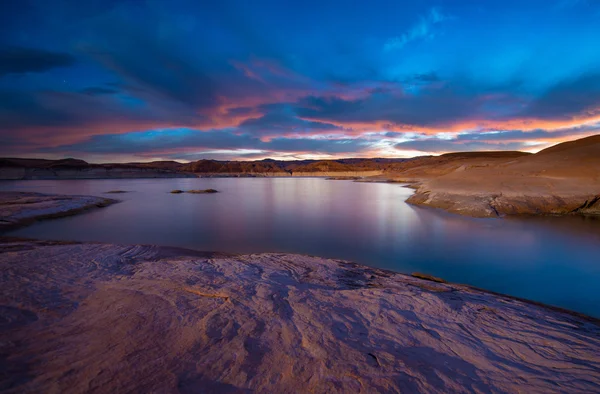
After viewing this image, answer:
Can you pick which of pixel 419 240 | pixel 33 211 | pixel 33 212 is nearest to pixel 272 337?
pixel 419 240

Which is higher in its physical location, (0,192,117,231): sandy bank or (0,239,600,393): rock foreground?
(0,239,600,393): rock foreground

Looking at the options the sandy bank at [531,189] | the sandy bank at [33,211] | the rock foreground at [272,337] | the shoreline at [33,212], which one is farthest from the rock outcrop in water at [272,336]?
the sandy bank at [531,189]

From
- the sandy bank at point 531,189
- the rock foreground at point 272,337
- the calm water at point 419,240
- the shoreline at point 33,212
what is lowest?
the calm water at point 419,240

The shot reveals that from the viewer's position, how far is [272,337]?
280 centimetres

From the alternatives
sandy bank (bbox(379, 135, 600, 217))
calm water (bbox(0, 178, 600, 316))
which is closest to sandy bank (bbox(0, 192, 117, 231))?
calm water (bbox(0, 178, 600, 316))

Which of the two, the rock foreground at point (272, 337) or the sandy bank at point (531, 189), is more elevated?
the sandy bank at point (531, 189)

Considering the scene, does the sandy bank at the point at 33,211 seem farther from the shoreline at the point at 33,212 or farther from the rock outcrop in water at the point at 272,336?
the rock outcrop in water at the point at 272,336

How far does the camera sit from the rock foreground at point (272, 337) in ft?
7.17

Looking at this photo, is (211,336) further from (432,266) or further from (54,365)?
(432,266)

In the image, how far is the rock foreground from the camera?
86.0 inches

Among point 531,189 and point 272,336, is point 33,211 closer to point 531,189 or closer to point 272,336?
point 272,336

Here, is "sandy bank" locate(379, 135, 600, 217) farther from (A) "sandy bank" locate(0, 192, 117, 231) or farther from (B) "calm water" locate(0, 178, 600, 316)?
(A) "sandy bank" locate(0, 192, 117, 231)

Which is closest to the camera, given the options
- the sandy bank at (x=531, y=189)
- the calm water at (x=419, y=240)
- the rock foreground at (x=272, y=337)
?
the rock foreground at (x=272, y=337)

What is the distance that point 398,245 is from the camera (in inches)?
344
